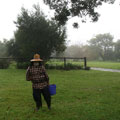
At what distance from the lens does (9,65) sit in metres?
21.3

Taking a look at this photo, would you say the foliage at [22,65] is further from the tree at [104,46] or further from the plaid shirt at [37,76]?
the tree at [104,46]

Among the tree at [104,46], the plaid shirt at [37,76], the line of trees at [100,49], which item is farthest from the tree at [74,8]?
the tree at [104,46]

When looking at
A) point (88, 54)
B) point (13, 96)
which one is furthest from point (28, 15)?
point (88, 54)

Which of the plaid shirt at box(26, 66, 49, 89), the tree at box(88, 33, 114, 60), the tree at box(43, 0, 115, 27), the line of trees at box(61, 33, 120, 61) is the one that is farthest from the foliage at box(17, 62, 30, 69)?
the tree at box(88, 33, 114, 60)

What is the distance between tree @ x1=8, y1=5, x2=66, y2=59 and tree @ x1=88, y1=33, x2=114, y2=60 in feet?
199

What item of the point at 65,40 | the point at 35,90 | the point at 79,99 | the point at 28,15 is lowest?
the point at 79,99

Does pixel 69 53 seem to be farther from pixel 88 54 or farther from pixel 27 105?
pixel 27 105

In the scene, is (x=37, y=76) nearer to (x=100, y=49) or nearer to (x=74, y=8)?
(x=74, y=8)

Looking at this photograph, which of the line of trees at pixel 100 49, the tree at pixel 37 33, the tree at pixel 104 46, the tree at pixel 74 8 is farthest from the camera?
the tree at pixel 104 46

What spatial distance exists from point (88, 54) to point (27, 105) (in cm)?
7243

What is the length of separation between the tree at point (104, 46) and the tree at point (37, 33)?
6080 centimetres

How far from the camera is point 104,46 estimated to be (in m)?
79.0

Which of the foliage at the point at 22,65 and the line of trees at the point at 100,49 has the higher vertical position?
the line of trees at the point at 100,49

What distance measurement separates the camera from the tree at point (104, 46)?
3049 inches
